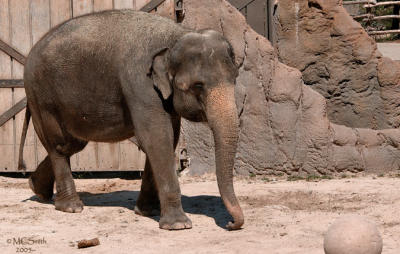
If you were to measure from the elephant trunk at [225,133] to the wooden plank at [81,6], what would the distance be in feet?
14.4

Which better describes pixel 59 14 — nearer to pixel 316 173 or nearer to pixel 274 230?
pixel 316 173

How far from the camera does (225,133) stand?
7.14 meters

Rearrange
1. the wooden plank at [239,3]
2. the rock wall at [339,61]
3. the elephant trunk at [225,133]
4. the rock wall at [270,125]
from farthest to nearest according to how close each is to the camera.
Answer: the rock wall at [339,61] → the wooden plank at [239,3] → the rock wall at [270,125] → the elephant trunk at [225,133]

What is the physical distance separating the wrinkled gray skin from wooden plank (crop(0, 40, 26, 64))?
2561 millimetres

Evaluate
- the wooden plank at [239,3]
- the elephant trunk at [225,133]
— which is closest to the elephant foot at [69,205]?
the elephant trunk at [225,133]

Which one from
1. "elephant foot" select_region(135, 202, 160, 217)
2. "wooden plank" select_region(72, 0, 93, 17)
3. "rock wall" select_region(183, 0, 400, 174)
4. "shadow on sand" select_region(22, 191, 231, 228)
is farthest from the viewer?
"wooden plank" select_region(72, 0, 93, 17)

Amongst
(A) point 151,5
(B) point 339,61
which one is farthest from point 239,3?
(B) point 339,61

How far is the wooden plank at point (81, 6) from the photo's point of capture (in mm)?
11133

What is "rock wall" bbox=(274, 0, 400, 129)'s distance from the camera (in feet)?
41.1

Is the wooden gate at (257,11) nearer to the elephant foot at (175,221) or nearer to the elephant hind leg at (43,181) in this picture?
the elephant hind leg at (43,181)

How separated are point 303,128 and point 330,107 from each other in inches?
80.2

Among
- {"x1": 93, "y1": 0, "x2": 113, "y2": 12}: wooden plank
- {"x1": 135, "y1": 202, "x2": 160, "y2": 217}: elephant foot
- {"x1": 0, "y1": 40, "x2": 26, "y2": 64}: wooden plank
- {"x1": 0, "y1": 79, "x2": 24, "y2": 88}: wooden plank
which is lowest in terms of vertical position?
{"x1": 135, "y1": 202, "x2": 160, "y2": 217}: elephant foot

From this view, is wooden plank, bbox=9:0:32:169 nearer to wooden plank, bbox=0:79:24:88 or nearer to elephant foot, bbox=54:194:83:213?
wooden plank, bbox=0:79:24:88

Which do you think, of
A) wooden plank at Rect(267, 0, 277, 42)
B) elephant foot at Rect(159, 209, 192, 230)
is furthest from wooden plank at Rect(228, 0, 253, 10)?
elephant foot at Rect(159, 209, 192, 230)
